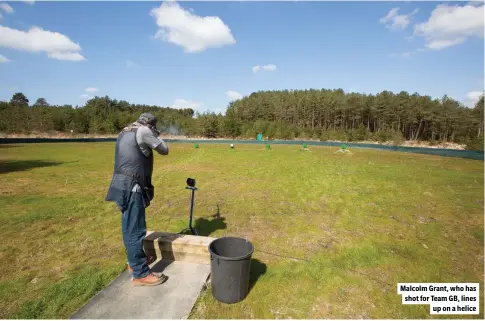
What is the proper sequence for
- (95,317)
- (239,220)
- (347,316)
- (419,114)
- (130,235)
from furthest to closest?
(419,114) < (239,220) < (130,235) < (347,316) < (95,317)

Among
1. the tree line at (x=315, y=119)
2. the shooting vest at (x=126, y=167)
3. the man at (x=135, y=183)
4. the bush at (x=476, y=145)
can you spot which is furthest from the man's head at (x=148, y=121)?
the tree line at (x=315, y=119)

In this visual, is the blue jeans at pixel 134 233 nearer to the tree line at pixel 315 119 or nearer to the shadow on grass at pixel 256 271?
the shadow on grass at pixel 256 271

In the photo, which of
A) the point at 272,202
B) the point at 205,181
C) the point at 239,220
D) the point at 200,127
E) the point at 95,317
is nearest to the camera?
the point at 95,317

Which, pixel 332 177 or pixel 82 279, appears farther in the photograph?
pixel 332 177

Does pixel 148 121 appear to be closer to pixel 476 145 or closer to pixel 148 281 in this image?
pixel 148 281

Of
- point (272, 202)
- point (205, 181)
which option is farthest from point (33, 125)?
point (272, 202)

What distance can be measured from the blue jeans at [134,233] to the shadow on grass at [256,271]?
1.80 meters

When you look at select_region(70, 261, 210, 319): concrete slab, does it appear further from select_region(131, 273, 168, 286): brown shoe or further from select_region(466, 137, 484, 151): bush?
select_region(466, 137, 484, 151): bush

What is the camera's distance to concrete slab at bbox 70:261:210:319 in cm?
345

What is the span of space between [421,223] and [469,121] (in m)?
83.9

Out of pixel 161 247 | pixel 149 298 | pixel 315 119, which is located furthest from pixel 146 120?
pixel 315 119

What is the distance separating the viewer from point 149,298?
12.3ft

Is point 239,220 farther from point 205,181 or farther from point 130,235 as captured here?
point 205,181

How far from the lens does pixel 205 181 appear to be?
12.7 m
